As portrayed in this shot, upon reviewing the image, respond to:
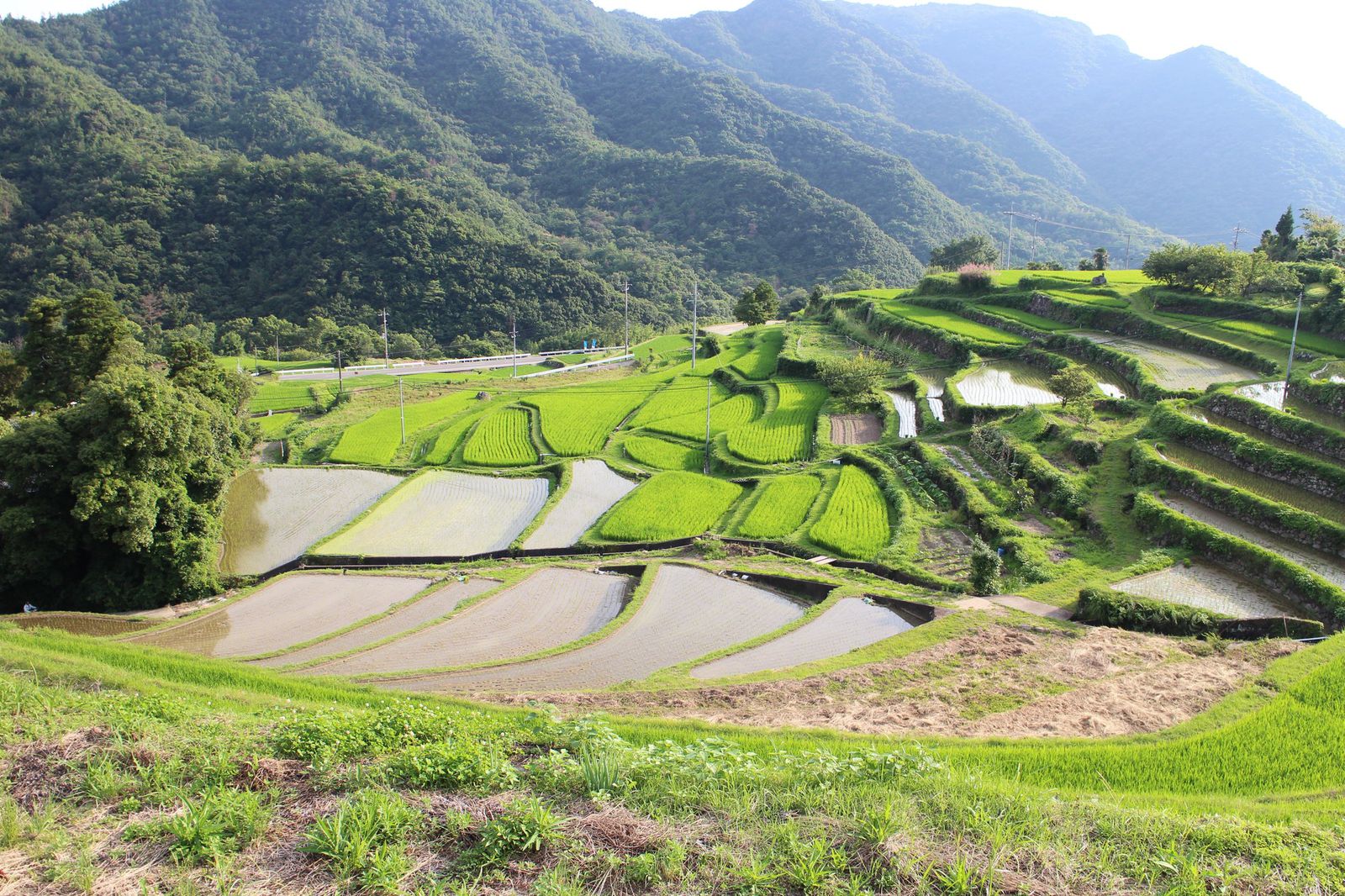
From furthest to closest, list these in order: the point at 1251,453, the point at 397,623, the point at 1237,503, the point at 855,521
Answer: the point at 855,521 → the point at 1251,453 → the point at 1237,503 → the point at 397,623

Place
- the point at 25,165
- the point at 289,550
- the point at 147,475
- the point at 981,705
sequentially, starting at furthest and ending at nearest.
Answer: the point at 25,165 < the point at 289,550 < the point at 147,475 < the point at 981,705

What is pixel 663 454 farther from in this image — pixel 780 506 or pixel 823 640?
pixel 823 640

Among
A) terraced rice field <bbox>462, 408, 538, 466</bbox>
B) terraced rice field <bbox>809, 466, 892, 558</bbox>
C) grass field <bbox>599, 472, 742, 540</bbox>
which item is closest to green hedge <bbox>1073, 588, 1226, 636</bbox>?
terraced rice field <bbox>809, 466, 892, 558</bbox>

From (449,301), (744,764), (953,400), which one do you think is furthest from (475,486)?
(449,301)

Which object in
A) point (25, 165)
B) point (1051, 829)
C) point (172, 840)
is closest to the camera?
point (172, 840)

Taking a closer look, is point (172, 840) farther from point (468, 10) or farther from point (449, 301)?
point (468, 10)

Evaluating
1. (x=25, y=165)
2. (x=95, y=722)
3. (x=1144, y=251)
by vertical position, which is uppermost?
Answer: (x=1144, y=251)

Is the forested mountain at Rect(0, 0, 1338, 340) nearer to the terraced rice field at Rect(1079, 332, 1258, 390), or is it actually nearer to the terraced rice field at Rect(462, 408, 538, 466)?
the terraced rice field at Rect(462, 408, 538, 466)

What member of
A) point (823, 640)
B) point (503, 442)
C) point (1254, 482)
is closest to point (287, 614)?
point (823, 640)
